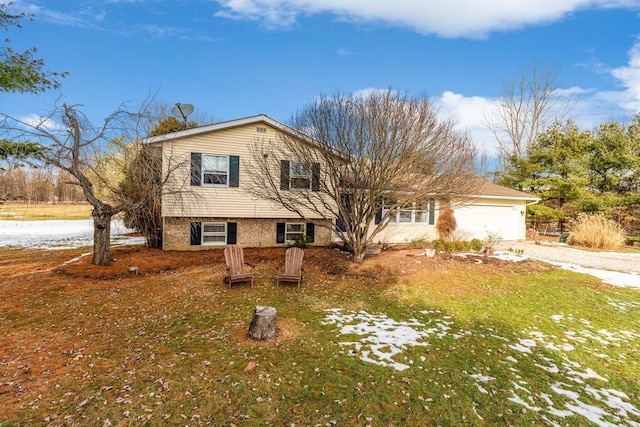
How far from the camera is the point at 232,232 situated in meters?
12.6

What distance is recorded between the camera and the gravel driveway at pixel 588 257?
1110 cm

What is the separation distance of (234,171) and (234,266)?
539 cm

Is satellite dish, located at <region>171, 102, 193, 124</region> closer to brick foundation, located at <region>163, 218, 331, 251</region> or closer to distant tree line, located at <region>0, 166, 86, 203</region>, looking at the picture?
brick foundation, located at <region>163, 218, 331, 251</region>

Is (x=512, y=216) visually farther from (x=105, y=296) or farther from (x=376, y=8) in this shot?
(x=105, y=296)

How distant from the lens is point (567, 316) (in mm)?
6270

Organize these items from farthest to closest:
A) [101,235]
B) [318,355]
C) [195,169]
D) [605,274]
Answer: [195,169] < [605,274] < [101,235] < [318,355]

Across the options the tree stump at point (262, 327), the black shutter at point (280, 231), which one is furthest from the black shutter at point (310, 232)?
the tree stump at point (262, 327)

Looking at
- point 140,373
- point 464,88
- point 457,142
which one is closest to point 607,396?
point 140,373

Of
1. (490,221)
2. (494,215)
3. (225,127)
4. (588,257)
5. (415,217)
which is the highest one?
(225,127)

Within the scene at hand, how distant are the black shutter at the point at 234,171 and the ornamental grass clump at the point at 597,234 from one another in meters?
18.0

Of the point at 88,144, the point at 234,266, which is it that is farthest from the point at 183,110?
the point at 234,266

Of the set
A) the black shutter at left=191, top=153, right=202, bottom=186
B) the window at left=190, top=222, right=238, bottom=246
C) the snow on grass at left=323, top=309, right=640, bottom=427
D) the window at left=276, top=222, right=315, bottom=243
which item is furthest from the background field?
the snow on grass at left=323, top=309, right=640, bottom=427

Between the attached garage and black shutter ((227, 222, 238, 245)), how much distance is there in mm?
11096

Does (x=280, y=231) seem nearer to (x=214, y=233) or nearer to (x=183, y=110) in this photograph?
(x=214, y=233)
